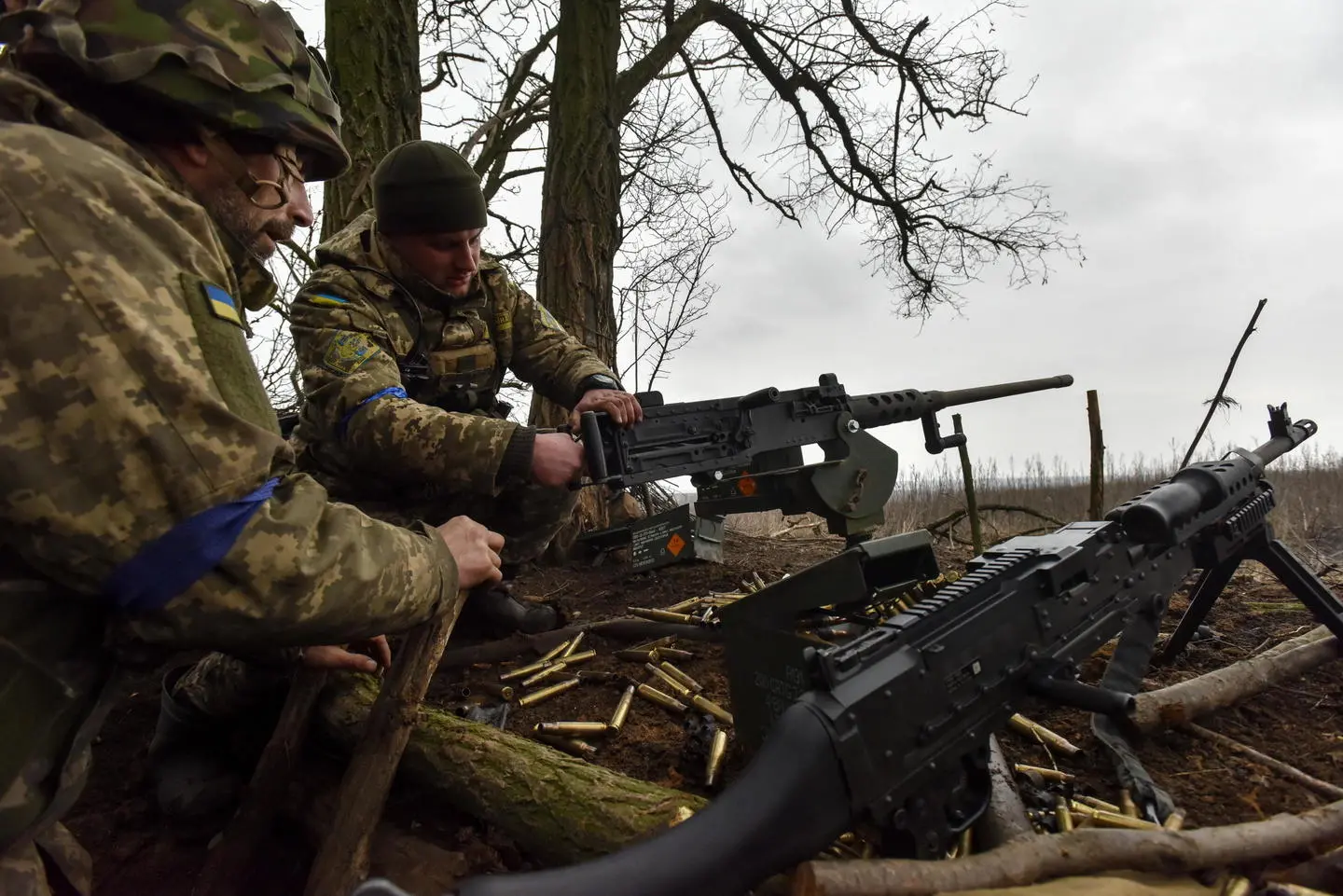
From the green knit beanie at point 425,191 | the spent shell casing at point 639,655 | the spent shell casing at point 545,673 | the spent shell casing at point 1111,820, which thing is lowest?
the spent shell casing at point 1111,820

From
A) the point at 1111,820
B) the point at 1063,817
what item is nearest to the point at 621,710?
the point at 1063,817

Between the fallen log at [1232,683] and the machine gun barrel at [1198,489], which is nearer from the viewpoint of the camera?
the machine gun barrel at [1198,489]

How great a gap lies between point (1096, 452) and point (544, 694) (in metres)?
4.68

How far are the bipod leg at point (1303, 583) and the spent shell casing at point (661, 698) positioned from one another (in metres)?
2.44

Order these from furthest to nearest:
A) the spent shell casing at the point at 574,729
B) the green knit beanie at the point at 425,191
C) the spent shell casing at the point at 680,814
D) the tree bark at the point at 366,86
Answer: the tree bark at the point at 366,86 < the green knit beanie at the point at 425,191 < the spent shell casing at the point at 574,729 < the spent shell casing at the point at 680,814

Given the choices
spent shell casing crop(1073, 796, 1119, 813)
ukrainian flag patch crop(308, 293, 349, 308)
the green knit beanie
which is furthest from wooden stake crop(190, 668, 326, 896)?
spent shell casing crop(1073, 796, 1119, 813)

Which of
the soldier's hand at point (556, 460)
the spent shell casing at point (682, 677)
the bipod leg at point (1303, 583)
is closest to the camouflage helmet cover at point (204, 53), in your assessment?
the soldier's hand at point (556, 460)

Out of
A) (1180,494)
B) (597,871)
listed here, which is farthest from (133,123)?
(1180,494)

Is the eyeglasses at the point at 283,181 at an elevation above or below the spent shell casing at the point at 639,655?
above

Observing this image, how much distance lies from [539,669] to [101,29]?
2747mm

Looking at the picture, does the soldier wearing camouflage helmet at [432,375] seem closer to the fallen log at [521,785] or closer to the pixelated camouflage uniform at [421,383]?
the pixelated camouflage uniform at [421,383]

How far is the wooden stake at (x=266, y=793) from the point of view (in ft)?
8.07

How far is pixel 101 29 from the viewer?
5.83 ft

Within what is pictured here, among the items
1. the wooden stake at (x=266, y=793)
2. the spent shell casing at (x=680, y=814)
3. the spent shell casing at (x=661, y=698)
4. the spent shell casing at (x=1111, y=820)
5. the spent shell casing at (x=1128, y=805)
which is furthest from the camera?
the spent shell casing at (x=661, y=698)
